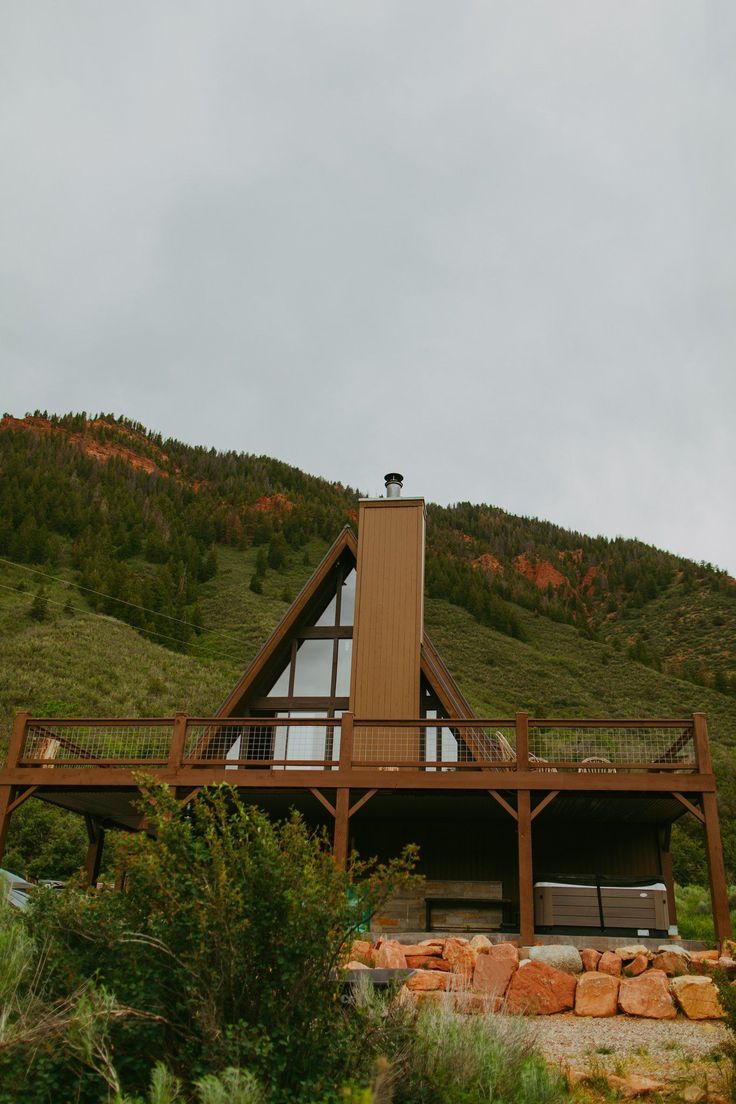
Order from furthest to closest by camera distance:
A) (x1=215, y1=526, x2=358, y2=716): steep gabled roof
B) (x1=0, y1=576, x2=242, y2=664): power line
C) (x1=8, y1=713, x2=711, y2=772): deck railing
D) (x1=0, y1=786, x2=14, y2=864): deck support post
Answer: (x1=0, y1=576, x2=242, y2=664): power line
(x1=215, y1=526, x2=358, y2=716): steep gabled roof
(x1=0, y1=786, x2=14, y2=864): deck support post
(x1=8, y1=713, x2=711, y2=772): deck railing

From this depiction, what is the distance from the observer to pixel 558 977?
359 inches

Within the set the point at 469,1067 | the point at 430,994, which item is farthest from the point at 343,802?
the point at 469,1067

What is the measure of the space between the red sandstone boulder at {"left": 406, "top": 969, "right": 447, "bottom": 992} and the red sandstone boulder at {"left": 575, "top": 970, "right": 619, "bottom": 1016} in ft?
4.46

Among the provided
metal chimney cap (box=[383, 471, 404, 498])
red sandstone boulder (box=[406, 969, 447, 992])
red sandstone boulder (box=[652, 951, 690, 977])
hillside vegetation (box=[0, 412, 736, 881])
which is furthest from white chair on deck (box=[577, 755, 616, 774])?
hillside vegetation (box=[0, 412, 736, 881])

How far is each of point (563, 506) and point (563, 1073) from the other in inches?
4283

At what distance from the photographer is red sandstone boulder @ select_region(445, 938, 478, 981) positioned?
958 centimetres

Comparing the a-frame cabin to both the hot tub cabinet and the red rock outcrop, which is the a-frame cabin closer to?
the hot tub cabinet

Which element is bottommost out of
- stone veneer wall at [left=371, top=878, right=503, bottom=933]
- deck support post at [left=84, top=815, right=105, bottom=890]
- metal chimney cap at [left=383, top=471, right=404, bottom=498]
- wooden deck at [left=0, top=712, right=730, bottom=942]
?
stone veneer wall at [left=371, top=878, right=503, bottom=933]

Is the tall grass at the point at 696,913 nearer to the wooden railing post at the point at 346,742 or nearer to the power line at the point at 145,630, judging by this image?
the wooden railing post at the point at 346,742

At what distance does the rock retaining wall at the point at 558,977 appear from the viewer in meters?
8.67

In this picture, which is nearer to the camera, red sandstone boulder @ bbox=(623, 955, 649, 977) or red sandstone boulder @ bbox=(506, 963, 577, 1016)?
red sandstone boulder @ bbox=(506, 963, 577, 1016)

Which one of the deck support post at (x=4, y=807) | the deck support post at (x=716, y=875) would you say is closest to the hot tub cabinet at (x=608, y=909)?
the deck support post at (x=716, y=875)

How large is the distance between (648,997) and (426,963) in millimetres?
2454

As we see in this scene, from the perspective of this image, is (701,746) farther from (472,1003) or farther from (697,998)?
(472,1003)
